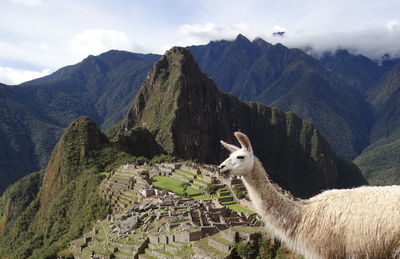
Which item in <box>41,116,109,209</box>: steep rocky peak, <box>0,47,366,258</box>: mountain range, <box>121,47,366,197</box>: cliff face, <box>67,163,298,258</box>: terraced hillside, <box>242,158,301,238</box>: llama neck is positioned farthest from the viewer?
<box>121,47,366,197</box>: cliff face

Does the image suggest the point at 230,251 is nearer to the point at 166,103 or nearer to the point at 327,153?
the point at 166,103

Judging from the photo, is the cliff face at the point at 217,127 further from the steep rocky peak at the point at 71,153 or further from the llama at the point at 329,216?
the llama at the point at 329,216

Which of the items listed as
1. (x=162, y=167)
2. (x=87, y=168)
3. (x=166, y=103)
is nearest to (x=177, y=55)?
(x=166, y=103)

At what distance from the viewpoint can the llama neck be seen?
14.9ft

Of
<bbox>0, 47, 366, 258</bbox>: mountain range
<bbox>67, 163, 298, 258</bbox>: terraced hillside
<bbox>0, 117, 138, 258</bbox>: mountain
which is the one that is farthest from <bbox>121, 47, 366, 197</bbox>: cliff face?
<bbox>67, 163, 298, 258</bbox>: terraced hillside

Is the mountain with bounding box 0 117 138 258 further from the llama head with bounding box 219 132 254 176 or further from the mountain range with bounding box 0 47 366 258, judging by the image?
the llama head with bounding box 219 132 254 176

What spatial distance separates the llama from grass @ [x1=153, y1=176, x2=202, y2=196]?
25.5 metres

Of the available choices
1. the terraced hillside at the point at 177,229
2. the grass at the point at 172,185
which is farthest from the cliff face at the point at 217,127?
the terraced hillside at the point at 177,229

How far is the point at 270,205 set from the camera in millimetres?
4594

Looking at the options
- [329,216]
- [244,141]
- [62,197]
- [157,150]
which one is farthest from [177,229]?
[157,150]

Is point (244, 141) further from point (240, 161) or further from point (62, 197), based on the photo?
point (62, 197)

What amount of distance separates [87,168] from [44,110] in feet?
487

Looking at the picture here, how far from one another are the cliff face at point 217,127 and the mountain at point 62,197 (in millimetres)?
26976

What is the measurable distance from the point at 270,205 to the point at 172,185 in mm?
30024
